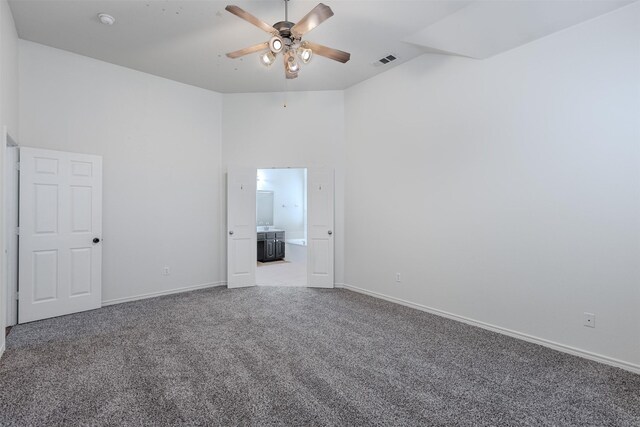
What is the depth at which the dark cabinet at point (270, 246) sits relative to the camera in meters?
7.75

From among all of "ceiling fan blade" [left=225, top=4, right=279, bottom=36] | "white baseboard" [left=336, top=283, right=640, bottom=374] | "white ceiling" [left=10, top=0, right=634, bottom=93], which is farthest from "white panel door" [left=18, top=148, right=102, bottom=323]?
"white baseboard" [left=336, top=283, right=640, bottom=374]

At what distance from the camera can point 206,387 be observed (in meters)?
2.29

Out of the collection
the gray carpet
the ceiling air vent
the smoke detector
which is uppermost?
the ceiling air vent

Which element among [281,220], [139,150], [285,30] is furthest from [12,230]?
[281,220]

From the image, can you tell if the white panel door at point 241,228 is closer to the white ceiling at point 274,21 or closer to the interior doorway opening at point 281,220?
the interior doorway opening at point 281,220

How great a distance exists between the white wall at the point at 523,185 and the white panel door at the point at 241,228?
83.0 inches

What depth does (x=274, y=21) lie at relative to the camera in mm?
3318

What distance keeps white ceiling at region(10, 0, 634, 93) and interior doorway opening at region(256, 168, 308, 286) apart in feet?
13.7

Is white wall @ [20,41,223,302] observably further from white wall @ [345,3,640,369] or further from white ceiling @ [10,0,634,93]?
white wall @ [345,3,640,369]

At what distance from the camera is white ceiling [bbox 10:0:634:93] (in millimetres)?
2977

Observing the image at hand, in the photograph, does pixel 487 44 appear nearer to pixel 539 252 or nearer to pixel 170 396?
pixel 539 252

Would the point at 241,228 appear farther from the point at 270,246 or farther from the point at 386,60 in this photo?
the point at 386,60

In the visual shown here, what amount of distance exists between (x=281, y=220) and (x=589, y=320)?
7.13m

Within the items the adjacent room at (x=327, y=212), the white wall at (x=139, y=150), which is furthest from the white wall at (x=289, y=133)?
the white wall at (x=139, y=150)
